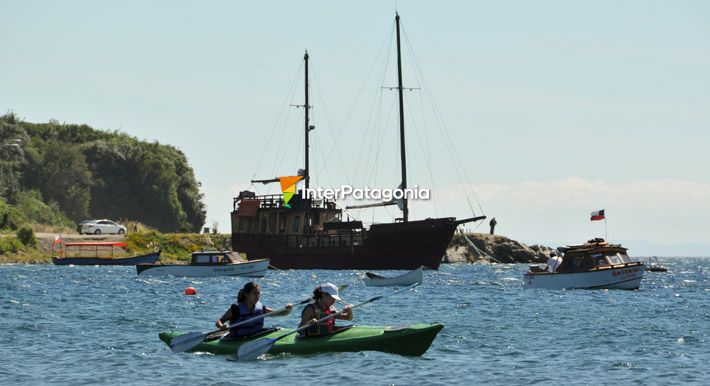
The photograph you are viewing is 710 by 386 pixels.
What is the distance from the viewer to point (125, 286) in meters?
52.9

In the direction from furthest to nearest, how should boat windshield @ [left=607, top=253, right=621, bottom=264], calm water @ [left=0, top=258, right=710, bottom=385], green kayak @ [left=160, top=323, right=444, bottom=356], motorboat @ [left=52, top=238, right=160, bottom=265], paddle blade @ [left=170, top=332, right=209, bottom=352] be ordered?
motorboat @ [left=52, top=238, right=160, bottom=265], boat windshield @ [left=607, top=253, right=621, bottom=264], paddle blade @ [left=170, top=332, right=209, bottom=352], green kayak @ [left=160, top=323, right=444, bottom=356], calm water @ [left=0, top=258, right=710, bottom=385]

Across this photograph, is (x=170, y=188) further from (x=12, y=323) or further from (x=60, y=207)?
(x=12, y=323)

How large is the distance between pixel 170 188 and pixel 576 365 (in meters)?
92.6

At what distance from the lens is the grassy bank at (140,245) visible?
8025 centimetres

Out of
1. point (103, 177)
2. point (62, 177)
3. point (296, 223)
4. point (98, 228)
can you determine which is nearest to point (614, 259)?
point (296, 223)

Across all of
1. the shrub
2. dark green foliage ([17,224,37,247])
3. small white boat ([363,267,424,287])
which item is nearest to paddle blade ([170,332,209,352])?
small white boat ([363,267,424,287])

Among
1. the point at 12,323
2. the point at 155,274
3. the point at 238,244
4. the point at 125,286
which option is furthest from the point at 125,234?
the point at 12,323

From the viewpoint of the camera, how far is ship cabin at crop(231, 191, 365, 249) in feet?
269

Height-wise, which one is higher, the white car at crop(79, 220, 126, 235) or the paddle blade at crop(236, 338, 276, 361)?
the white car at crop(79, 220, 126, 235)

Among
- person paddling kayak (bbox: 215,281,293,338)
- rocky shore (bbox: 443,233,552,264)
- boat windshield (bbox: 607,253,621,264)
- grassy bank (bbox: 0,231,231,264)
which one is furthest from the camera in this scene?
rocky shore (bbox: 443,233,552,264)

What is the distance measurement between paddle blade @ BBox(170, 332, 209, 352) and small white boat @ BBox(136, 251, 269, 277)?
38748mm

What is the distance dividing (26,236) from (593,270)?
166ft

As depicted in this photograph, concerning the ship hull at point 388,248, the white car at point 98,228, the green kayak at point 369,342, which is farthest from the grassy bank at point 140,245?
the green kayak at point 369,342

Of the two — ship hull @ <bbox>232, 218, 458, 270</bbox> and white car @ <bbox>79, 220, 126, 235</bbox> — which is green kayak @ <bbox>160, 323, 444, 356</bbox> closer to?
ship hull @ <bbox>232, 218, 458, 270</bbox>
